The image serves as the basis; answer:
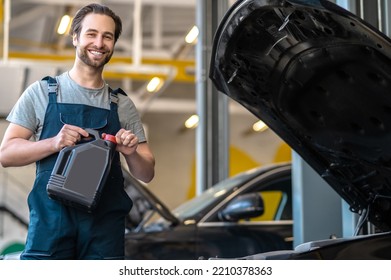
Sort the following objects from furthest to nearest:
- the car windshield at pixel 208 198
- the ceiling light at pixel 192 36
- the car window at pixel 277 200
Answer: the ceiling light at pixel 192 36, the car window at pixel 277 200, the car windshield at pixel 208 198

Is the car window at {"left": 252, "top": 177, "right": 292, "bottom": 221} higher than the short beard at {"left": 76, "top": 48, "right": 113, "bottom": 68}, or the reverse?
the car window at {"left": 252, "top": 177, "right": 292, "bottom": 221}

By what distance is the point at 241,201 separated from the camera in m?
4.84

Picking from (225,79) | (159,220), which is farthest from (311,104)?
(159,220)

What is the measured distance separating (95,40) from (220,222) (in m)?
2.93

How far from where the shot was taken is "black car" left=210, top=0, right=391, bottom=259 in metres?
2.49

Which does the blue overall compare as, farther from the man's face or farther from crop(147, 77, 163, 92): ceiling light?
crop(147, 77, 163, 92): ceiling light

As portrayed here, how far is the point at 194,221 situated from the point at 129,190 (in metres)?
0.53

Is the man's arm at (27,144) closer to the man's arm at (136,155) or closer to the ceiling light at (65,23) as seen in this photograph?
the man's arm at (136,155)

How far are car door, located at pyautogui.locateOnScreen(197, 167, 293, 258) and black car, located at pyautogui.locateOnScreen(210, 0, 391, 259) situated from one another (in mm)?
1651

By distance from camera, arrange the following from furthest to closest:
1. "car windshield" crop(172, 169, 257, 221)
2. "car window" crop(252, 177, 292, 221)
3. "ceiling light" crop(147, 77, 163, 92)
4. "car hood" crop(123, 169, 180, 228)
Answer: "ceiling light" crop(147, 77, 163, 92), "car window" crop(252, 177, 292, 221), "car windshield" crop(172, 169, 257, 221), "car hood" crop(123, 169, 180, 228)

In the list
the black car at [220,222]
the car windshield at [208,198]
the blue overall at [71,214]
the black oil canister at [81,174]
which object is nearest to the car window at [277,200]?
the black car at [220,222]

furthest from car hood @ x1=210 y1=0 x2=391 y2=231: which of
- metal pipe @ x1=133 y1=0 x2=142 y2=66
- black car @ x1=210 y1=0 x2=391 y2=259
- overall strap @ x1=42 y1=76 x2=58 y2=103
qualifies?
metal pipe @ x1=133 y1=0 x2=142 y2=66

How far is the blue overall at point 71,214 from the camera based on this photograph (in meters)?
2.39

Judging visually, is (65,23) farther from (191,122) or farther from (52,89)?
(191,122)
